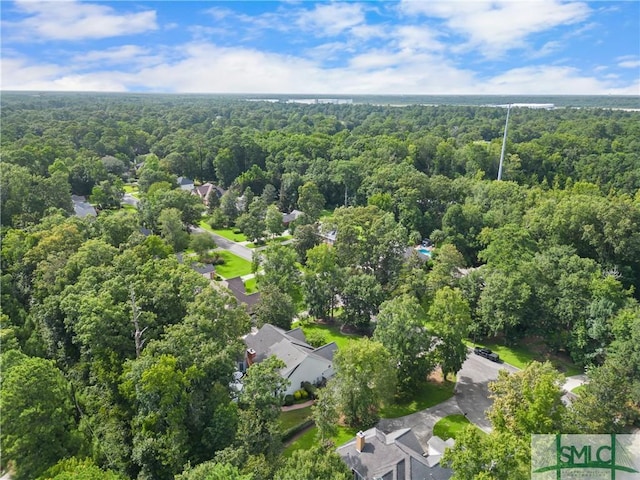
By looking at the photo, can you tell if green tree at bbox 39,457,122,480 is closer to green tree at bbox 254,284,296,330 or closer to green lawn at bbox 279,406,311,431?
green lawn at bbox 279,406,311,431

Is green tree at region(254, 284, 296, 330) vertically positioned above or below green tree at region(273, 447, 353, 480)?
below

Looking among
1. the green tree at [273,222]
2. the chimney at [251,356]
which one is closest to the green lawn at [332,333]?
the chimney at [251,356]

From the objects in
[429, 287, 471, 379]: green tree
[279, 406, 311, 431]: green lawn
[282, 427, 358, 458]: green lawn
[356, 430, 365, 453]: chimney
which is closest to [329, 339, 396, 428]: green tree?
[282, 427, 358, 458]: green lawn

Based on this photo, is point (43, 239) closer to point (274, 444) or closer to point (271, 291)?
point (271, 291)

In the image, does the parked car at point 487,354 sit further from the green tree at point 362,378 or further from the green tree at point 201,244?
the green tree at point 201,244

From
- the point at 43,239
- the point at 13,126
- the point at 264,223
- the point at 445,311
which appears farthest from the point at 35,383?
the point at 13,126

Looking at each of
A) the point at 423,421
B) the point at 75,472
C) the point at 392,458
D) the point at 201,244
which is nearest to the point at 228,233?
the point at 201,244

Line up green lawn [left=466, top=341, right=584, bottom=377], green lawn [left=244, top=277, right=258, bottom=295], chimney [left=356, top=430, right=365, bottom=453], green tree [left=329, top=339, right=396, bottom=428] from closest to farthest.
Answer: chimney [left=356, top=430, right=365, bottom=453] → green tree [left=329, top=339, right=396, bottom=428] → green lawn [left=466, top=341, right=584, bottom=377] → green lawn [left=244, top=277, right=258, bottom=295]
